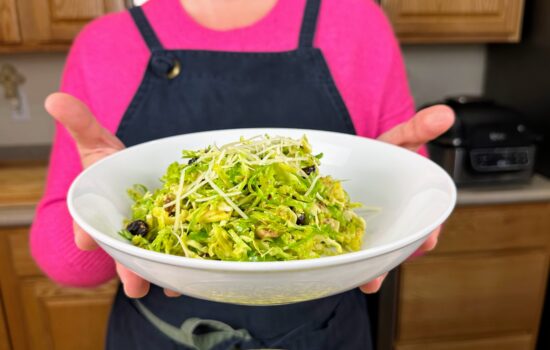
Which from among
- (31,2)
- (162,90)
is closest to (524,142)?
(162,90)

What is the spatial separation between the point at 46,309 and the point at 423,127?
1.45 metres

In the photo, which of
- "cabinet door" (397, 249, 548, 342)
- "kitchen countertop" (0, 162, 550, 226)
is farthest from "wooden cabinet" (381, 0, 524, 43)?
"cabinet door" (397, 249, 548, 342)

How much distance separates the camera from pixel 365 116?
0.92 metres

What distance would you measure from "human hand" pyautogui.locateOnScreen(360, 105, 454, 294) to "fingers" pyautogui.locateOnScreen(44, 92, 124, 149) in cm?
40

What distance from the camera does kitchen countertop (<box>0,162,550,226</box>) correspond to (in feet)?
4.84

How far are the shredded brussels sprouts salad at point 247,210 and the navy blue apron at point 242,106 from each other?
289mm

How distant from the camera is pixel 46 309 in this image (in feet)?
5.25

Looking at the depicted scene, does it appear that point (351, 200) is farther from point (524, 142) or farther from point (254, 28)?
point (524, 142)

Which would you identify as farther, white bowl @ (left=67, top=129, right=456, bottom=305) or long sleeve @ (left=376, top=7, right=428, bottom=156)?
long sleeve @ (left=376, top=7, right=428, bottom=156)

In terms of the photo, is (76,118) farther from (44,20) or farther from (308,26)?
(44,20)

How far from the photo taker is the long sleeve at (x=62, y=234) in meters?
0.83

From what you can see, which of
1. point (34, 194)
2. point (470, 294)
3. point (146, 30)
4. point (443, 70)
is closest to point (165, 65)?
point (146, 30)

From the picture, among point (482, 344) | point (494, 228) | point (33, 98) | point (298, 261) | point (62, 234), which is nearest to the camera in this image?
point (298, 261)

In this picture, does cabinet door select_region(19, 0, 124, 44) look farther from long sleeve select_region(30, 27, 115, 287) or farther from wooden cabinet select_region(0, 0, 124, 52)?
long sleeve select_region(30, 27, 115, 287)
